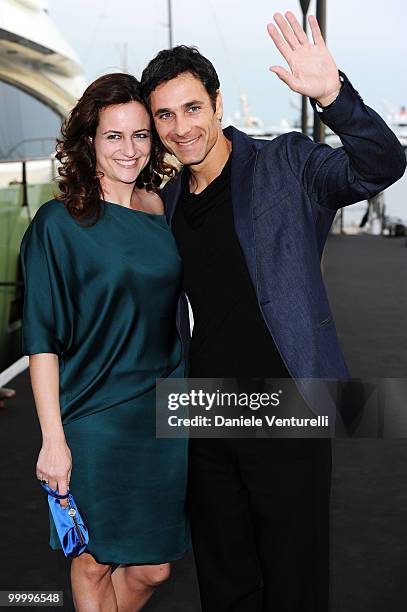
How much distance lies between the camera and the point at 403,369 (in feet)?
24.1

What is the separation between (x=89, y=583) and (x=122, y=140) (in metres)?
1.23

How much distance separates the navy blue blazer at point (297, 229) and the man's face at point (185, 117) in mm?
143

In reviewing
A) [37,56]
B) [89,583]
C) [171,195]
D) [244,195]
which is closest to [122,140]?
[171,195]

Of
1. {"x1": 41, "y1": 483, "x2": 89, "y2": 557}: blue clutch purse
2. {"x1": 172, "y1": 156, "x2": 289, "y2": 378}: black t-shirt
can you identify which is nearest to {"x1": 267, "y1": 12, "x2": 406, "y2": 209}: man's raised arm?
{"x1": 172, "y1": 156, "x2": 289, "y2": 378}: black t-shirt

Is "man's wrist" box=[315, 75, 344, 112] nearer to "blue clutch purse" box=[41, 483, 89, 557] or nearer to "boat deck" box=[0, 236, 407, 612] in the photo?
"blue clutch purse" box=[41, 483, 89, 557]

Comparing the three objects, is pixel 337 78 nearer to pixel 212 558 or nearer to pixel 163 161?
pixel 163 161

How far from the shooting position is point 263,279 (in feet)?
7.32

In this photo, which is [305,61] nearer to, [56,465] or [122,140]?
[122,140]

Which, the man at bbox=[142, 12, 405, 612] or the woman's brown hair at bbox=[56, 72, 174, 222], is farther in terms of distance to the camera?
the woman's brown hair at bbox=[56, 72, 174, 222]

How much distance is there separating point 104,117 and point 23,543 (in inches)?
Answer: 87.6

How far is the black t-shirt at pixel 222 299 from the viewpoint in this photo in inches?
90.1

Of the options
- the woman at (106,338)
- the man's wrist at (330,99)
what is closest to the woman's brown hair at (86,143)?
the woman at (106,338)

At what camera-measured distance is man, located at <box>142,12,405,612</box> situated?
7.11ft

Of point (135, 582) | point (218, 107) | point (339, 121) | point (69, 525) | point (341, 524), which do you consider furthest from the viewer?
point (341, 524)
